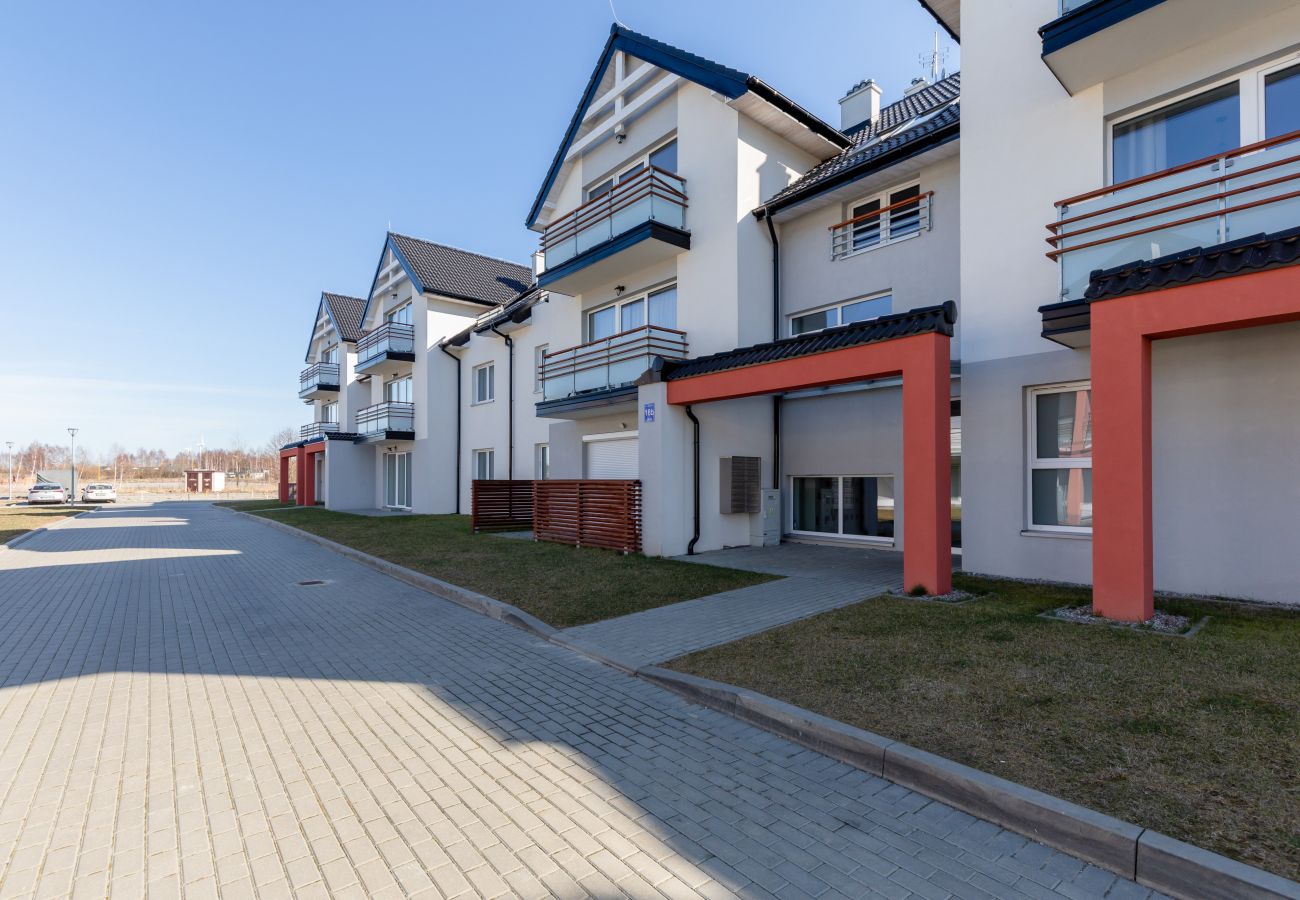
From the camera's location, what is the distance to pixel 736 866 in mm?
2887

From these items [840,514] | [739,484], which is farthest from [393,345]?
[840,514]

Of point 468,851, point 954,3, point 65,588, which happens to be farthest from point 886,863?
point 954,3

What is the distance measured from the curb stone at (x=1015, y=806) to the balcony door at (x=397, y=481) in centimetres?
2433

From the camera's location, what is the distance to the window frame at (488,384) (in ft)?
72.5

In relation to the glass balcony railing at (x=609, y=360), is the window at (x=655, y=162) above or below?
above

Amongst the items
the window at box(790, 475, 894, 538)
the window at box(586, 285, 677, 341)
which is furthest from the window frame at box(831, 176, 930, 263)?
the window at box(790, 475, 894, 538)

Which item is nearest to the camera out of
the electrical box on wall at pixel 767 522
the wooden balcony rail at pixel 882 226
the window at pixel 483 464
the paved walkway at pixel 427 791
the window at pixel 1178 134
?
the paved walkway at pixel 427 791

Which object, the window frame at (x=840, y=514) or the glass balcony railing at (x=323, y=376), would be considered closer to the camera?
the window frame at (x=840, y=514)

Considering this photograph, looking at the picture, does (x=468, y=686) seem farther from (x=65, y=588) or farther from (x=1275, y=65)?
(x=1275, y=65)

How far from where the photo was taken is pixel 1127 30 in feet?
23.1

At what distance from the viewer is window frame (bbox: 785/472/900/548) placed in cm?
1191

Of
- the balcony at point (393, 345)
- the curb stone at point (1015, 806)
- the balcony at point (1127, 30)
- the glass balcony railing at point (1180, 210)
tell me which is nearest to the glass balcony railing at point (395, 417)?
the balcony at point (393, 345)

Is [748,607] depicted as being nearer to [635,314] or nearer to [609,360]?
[609,360]

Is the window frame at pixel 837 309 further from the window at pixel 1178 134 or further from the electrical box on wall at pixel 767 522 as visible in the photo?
the window at pixel 1178 134
